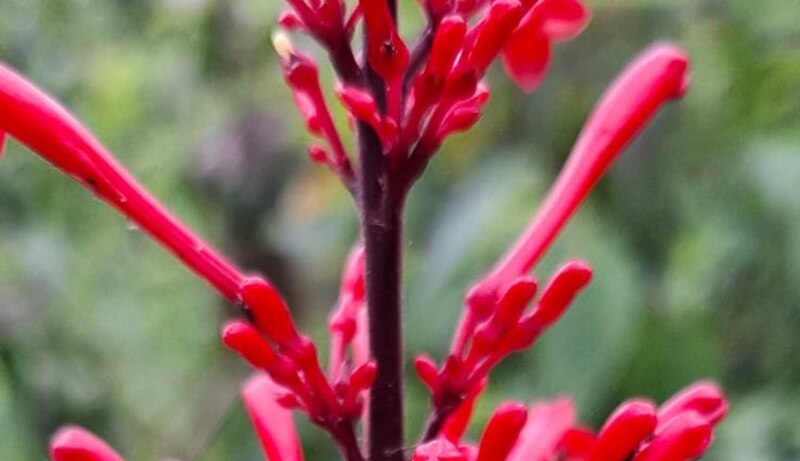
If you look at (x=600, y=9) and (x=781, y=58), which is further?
(x=600, y=9)

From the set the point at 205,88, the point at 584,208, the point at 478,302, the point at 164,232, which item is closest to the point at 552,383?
the point at 584,208

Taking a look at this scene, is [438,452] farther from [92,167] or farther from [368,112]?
[92,167]

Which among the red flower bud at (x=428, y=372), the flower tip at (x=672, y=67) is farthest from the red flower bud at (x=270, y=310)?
the flower tip at (x=672, y=67)

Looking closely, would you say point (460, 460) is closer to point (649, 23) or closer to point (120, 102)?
point (649, 23)

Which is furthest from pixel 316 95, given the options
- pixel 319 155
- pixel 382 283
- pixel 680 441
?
pixel 680 441

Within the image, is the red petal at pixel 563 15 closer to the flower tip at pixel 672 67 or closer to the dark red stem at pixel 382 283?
the flower tip at pixel 672 67

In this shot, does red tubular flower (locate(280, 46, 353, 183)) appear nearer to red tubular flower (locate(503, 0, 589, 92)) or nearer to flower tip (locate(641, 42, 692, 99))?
red tubular flower (locate(503, 0, 589, 92))
